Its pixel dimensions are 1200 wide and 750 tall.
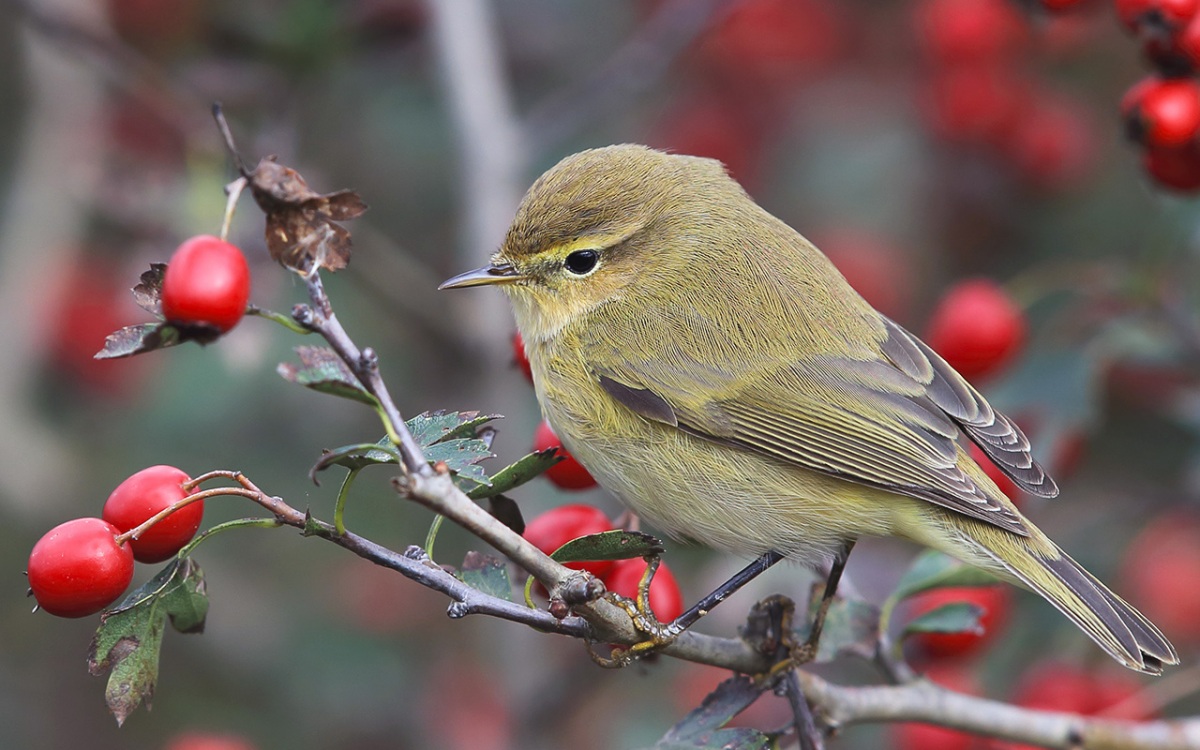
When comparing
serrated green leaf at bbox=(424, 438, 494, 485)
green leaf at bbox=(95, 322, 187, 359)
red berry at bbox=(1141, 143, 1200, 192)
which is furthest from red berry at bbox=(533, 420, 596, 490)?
red berry at bbox=(1141, 143, 1200, 192)

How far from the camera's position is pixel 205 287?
1.72m

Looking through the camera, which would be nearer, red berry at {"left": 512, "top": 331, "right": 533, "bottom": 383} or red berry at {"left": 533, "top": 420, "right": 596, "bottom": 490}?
red berry at {"left": 533, "top": 420, "right": 596, "bottom": 490}

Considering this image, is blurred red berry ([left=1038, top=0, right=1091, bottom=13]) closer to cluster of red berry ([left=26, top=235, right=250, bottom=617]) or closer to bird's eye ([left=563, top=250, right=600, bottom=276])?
bird's eye ([left=563, top=250, right=600, bottom=276])

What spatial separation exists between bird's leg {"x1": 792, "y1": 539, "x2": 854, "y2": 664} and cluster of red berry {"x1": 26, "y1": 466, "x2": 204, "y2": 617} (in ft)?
3.89

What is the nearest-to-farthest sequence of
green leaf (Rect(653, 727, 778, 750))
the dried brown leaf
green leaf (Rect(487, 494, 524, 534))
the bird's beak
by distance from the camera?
the dried brown leaf → green leaf (Rect(653, 727, 778, 750)) → green leaf (Rect(487, 494, 524, 534)) → the bird's beak

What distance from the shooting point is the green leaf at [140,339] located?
5.62 feet

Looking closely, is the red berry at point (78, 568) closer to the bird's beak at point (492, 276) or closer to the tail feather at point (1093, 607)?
the bird's beak at point (492, 276)

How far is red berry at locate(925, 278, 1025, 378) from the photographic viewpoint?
345cm

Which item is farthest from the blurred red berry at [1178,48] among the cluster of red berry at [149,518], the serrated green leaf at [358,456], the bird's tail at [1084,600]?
the cluster of red berry at [149,518]

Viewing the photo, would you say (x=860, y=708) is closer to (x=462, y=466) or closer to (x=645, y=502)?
(x=645, y=502)

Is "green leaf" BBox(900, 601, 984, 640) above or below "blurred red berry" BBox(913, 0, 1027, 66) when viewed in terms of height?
below

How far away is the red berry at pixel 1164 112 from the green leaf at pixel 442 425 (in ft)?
6.36

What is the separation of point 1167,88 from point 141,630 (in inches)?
105

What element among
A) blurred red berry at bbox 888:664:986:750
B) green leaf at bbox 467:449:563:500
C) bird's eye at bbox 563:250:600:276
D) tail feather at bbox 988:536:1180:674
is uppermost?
bird's eye at bbox 563:250:600:276
